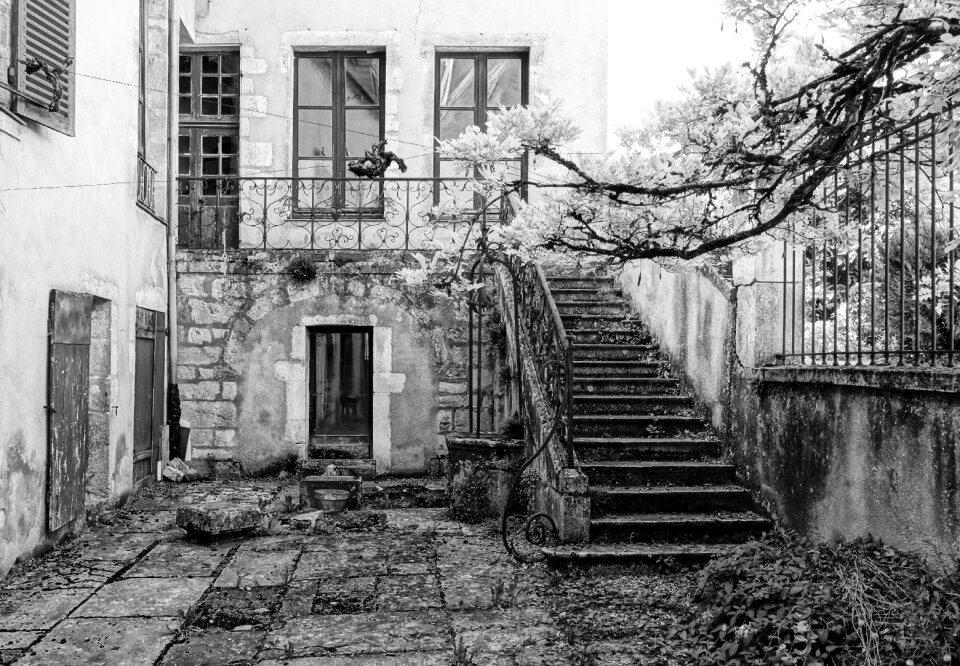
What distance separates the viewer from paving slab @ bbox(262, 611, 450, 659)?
4.30 m

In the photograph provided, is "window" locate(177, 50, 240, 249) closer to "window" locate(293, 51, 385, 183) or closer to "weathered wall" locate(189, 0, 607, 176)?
"weathered wall" locate(189, 0, 607, 176)

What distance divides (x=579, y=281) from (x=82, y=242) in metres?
5.01

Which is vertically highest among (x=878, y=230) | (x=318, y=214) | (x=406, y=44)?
(x=406, y=44)

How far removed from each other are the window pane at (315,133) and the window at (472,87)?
1.27m

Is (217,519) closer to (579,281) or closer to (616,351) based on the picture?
(616,351)

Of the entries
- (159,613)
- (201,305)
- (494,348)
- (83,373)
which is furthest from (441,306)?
(159,613)

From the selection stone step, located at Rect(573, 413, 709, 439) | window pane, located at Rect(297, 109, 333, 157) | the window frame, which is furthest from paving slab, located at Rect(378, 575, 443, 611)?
window pane, located at Rect(297, 109, 333, 157)

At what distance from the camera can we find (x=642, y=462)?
6.73 meters

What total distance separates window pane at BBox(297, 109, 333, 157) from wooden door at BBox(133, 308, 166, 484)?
2.73m

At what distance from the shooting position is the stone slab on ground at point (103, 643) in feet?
13.5

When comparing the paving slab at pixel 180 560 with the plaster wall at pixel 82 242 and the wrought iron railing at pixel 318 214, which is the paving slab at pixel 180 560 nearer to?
the plaster wall at pixel 82 242

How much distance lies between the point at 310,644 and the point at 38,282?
313 cm

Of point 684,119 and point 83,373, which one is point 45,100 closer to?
point 83,373

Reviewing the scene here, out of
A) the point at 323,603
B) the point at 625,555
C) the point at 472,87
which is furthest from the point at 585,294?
the point at 323,603
